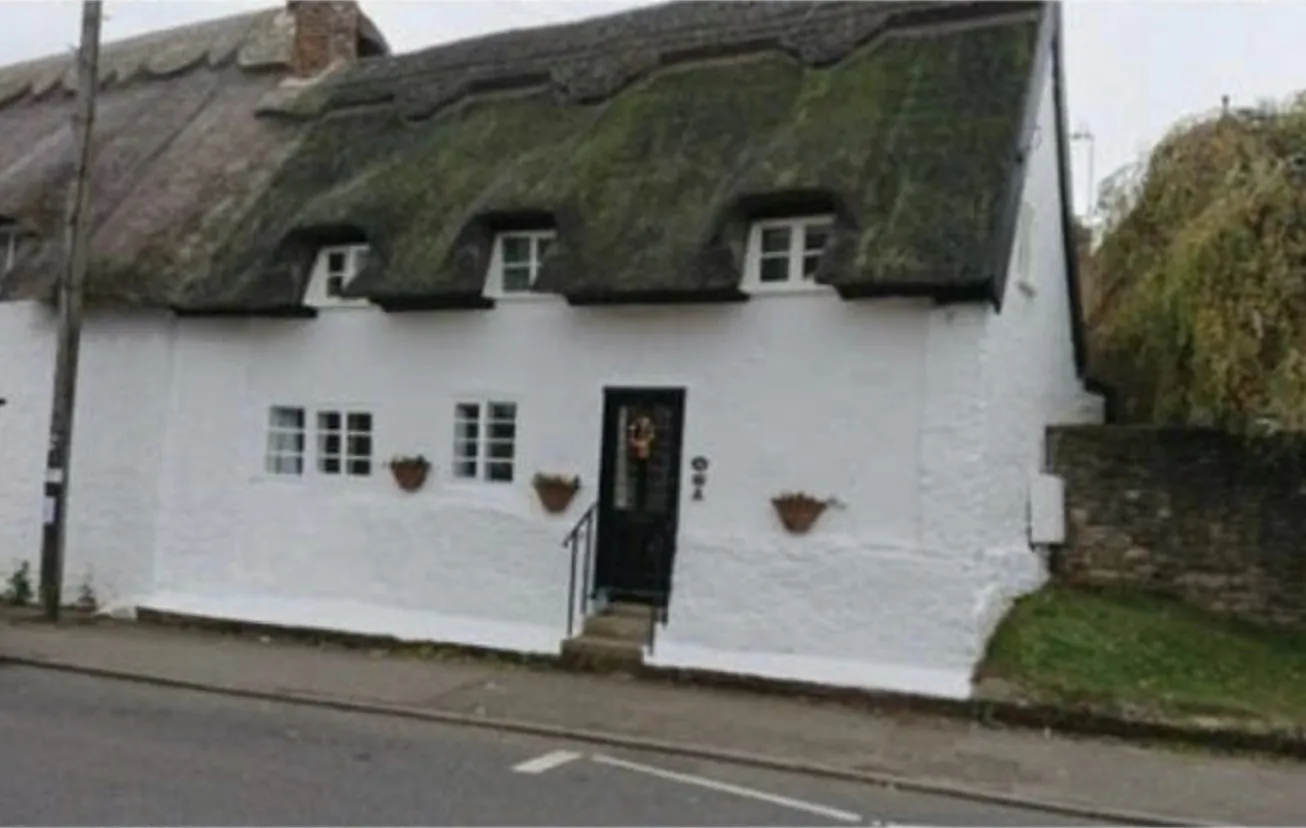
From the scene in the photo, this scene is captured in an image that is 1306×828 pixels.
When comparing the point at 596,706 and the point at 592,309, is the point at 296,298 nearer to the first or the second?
the point at 592,309

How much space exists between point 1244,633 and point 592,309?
692 cm

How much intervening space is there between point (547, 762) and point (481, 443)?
5183 millimetres

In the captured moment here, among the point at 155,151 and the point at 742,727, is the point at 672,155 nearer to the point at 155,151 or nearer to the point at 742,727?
the point at 742,727

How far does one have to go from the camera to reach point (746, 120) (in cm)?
1340

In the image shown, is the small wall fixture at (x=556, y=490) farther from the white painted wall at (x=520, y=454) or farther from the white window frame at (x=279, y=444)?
the white window frame at (x=279, y=444)

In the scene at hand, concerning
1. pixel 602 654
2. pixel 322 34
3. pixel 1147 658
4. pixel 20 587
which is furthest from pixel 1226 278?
pixel 20 587

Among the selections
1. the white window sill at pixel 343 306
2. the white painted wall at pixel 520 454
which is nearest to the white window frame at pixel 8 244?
the white painted wall at pixel 520 454

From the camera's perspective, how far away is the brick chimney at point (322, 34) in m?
18.7

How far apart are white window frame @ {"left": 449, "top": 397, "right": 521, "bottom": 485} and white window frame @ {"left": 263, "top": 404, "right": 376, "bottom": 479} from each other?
3.47 feet

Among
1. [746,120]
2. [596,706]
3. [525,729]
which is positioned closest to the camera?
[525,729]

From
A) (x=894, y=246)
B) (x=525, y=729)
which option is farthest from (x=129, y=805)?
(x=894, y=246)

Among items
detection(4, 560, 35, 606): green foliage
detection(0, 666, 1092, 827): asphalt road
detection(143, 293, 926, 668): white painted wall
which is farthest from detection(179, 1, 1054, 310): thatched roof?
detection(0, 666, 1092, 827): asphalt road

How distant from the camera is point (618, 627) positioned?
12.6 meters

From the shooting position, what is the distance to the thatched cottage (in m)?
11.6
